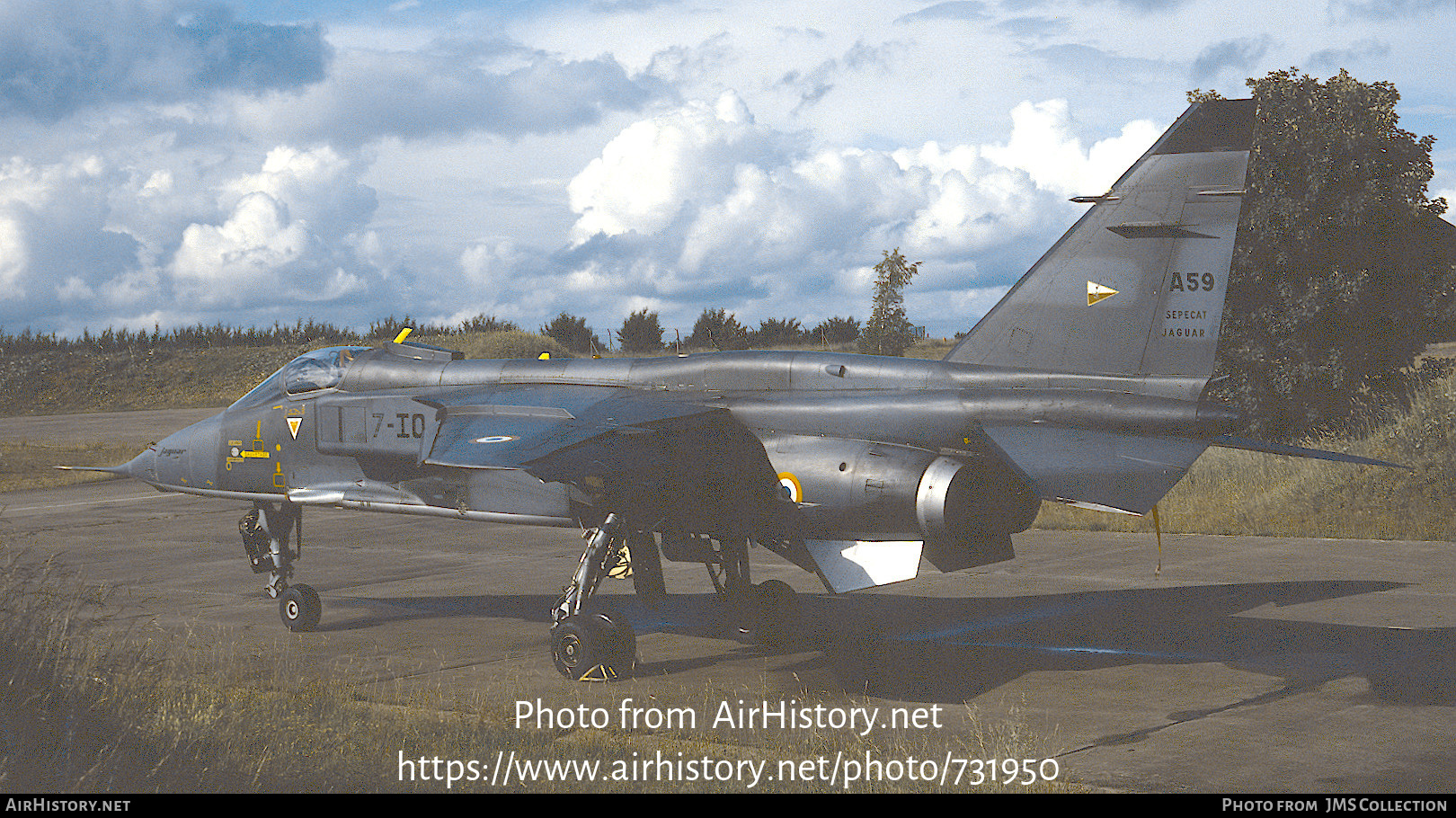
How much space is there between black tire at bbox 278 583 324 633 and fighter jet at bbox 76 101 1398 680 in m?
2.06

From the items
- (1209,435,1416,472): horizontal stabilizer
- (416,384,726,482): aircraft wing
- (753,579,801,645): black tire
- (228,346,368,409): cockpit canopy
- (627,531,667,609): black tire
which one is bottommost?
(753,579,801,645): black tire

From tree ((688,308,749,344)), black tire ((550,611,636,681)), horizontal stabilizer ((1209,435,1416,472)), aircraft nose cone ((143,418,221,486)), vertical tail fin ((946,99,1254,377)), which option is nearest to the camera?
horizontal stabilizer ((1209,435,1416,472))

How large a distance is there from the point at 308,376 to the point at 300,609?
2.66 m

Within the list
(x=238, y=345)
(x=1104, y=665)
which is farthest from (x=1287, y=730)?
(x=238, y=345)

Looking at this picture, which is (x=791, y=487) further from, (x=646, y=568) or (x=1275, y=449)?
(x=1275, y=449)

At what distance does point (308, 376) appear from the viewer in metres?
14.0

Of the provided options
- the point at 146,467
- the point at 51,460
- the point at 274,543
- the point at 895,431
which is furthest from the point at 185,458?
the point at 51,460

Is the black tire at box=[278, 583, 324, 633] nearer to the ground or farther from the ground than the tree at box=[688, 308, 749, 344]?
nearer to the ground

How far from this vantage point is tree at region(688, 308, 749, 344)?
47134 mm

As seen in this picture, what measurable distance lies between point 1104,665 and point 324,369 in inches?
355

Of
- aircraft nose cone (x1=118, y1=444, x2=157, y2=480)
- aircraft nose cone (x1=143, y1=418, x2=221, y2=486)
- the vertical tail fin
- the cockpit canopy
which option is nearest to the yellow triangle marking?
the vertical tail fin

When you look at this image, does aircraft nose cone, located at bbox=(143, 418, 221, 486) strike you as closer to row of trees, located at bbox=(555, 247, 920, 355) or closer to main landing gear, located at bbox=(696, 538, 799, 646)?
main landing gear, located at bbox=(696, 538, 799, 646)

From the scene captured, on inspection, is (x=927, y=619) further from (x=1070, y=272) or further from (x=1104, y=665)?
(x=1070, y=272)
